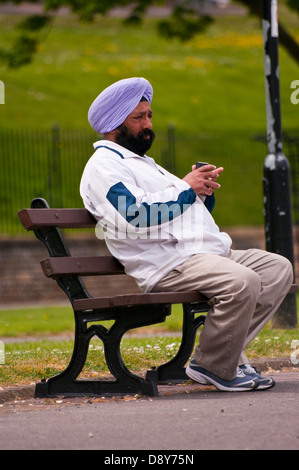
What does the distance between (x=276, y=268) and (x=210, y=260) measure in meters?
0.49

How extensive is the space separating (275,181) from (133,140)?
320 cm

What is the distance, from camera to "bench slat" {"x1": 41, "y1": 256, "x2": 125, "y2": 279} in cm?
539

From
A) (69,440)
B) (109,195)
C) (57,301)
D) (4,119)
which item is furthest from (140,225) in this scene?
(4,119)

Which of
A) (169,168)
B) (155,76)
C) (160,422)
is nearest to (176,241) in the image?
(160,422)

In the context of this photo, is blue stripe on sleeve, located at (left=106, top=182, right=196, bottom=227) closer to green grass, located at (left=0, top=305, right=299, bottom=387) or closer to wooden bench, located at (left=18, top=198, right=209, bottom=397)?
wooden bench, located at (left=18, top=198, right=209, bottom=397)

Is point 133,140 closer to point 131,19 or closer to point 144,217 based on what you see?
point 144,217

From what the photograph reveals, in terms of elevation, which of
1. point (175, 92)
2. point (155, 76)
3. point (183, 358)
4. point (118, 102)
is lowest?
point (175, 92)

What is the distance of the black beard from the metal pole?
3.09 meters

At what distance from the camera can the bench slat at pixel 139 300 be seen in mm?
5066

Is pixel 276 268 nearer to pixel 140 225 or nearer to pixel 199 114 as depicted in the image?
pixel 140 225

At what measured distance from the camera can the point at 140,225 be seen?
526 cm

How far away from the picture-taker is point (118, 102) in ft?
18.4

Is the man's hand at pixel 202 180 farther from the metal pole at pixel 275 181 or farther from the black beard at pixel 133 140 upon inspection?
the metal pole at pixel 275 181

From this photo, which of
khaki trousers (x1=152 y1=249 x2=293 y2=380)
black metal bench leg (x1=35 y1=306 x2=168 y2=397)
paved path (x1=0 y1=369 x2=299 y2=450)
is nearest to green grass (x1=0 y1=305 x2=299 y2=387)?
black metal bench leg (x1=35 y1=306 x2=168 y2=397)
